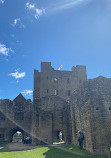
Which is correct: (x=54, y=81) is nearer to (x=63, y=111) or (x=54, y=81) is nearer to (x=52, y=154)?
(x=63, y=111)

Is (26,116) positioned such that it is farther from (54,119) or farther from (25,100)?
(54,119)

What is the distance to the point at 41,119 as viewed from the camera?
22.1 meters

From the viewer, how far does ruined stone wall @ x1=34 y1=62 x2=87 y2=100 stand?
3809 centimetres

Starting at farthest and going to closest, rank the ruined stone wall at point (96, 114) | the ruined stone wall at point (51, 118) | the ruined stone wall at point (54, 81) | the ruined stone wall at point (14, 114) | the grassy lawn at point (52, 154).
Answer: the ruined stone wall at point (54, 81)
the ruined stone wall at point (14, 114)
the ruined stone wall at point (51, 118)
the ruined stone wall at point (96, 114)
the grassy lawn at point (52, 154)

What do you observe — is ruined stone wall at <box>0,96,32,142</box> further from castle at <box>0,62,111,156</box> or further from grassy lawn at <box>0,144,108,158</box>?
grassy lawn at <box>0,144,108,158</box>

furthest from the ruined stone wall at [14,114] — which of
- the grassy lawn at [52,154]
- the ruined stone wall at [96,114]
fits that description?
the ruined stone wall at [96,114]

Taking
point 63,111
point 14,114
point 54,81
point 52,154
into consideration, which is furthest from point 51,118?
point 54,81

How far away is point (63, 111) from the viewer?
23.6 metres

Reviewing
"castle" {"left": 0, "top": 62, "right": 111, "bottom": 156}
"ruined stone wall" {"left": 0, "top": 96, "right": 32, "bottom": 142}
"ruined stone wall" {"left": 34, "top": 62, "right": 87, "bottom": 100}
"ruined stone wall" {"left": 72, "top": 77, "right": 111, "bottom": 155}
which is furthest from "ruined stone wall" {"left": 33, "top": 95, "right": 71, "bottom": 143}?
"ruined stone wall" {"left": 34, "top": 62, "right": 87, "bottom": 100}

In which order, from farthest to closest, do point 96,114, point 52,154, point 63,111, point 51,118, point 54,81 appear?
1. point 54,81
2. point 63,111
3. point 51,118
4. point 96,114
5. point 52,154

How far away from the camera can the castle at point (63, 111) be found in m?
12.2

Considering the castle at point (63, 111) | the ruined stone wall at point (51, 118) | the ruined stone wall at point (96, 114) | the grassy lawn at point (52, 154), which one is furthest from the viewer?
the ruined stone wall at point (51, 118)

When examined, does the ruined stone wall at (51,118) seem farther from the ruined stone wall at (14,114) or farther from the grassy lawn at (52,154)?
the grassy lawn at (52,154)

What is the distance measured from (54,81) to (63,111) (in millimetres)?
16463
